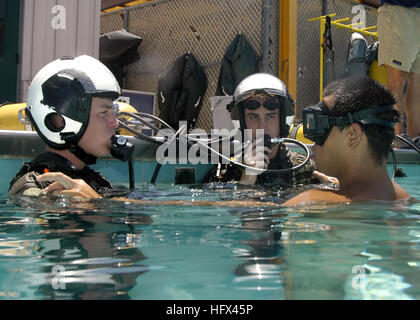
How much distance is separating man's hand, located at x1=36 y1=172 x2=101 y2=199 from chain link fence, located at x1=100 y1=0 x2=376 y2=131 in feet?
23.8

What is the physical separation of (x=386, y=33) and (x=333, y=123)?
431cm

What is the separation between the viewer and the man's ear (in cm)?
269

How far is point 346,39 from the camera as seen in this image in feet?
36.9

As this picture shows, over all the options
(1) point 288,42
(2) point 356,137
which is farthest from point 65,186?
(1) point 288,42

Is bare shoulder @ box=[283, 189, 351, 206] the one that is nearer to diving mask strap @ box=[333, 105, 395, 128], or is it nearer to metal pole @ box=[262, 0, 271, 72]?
diving mask strap @ box=[333, 105, 395, 128]

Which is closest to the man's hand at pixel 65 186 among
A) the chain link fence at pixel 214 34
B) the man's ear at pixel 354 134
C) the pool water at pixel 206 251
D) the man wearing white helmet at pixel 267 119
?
the pool water at pixel 206 251

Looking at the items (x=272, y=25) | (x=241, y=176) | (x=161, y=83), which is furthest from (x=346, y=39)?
(x=241, y=176)

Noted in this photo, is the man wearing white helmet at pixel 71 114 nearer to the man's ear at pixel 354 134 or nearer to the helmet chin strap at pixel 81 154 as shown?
the helmet chin strap at pixel 81 154

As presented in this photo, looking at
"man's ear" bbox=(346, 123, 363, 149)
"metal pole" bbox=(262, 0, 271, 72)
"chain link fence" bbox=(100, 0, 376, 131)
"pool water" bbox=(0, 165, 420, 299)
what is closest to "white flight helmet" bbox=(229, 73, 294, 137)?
"man's ear" bbox=(346, 123, 363, 149)

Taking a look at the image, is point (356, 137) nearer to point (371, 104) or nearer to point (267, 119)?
point (371, 104)

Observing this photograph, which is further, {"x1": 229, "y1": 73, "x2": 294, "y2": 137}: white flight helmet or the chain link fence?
the chain link fence

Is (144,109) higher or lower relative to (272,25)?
lower
